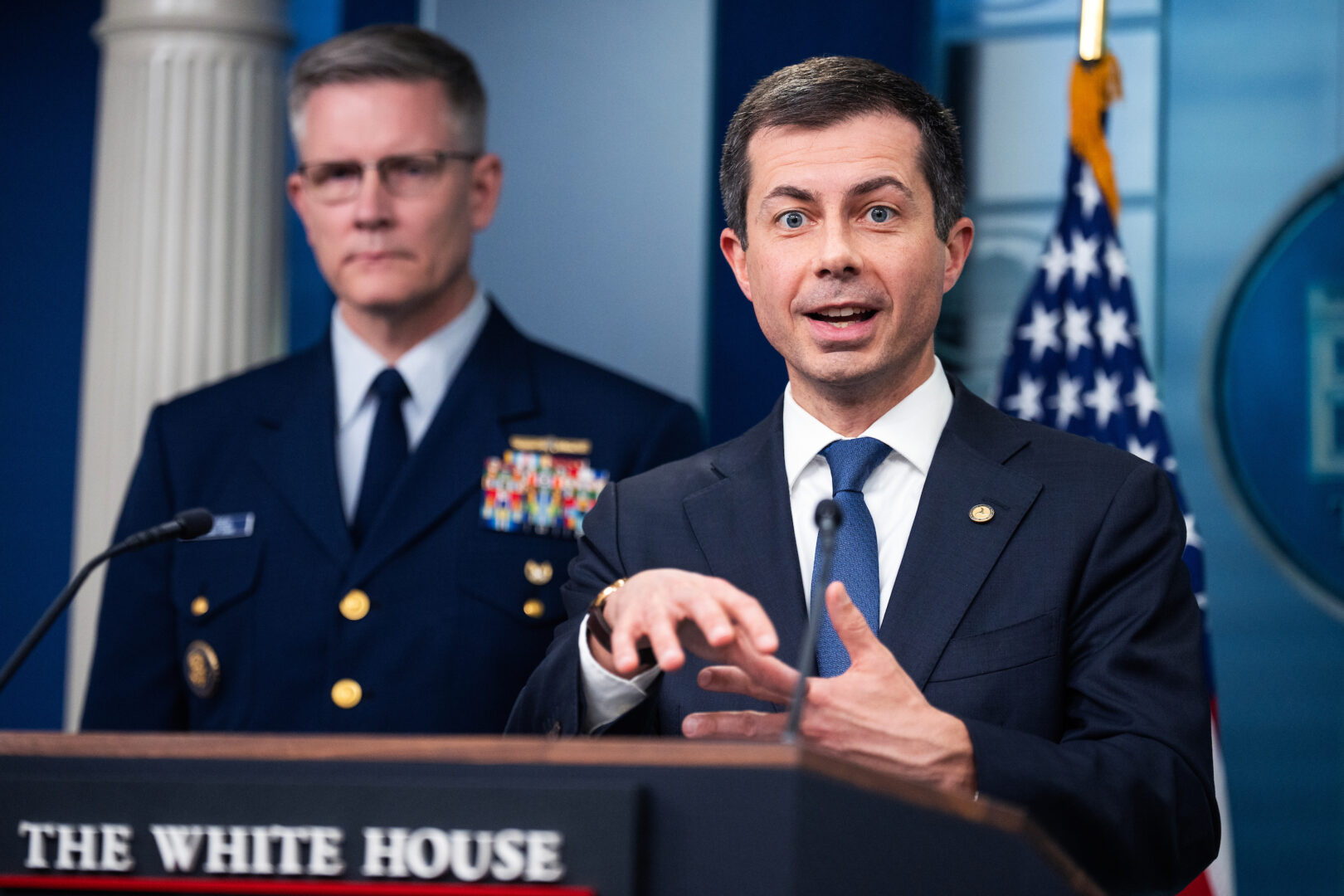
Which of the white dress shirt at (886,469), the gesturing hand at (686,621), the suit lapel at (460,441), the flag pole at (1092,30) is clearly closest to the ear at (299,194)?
the suit lapel at (460,441)

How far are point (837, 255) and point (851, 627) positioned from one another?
20.7 inches

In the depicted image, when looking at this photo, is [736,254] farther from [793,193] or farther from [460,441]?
[460,441]

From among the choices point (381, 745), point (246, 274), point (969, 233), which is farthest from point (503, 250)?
point (381, 745)

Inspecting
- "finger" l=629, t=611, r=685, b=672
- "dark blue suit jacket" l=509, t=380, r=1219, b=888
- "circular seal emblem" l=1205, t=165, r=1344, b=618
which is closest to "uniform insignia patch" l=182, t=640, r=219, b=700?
"dark blue suit jacket" l=509, t=380, r=1219, b=888

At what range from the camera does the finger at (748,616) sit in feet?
4.08

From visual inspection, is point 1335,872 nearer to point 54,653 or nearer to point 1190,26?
point 1190,26

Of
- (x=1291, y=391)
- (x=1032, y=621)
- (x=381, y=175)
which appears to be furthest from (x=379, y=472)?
(x=1291, y=391)

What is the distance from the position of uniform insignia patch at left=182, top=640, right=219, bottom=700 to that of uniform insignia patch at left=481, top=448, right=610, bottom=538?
51 cm

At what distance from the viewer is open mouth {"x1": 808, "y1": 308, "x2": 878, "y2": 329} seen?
1.75 metres

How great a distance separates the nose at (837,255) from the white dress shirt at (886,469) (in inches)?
7.3

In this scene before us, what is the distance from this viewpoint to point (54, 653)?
387 centimetres

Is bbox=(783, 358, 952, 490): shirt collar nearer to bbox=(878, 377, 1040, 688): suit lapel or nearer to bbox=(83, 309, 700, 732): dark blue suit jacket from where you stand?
bbox=(878, 377, 1040, 688): suit lapel

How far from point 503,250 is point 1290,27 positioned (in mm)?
1873

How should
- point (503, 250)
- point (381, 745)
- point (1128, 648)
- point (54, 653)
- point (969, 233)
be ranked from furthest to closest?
1. point (54, 653)
2. point (503, 250)
3. point (969, 233)
4. point (1128, 648)
5. point (381, 745)
